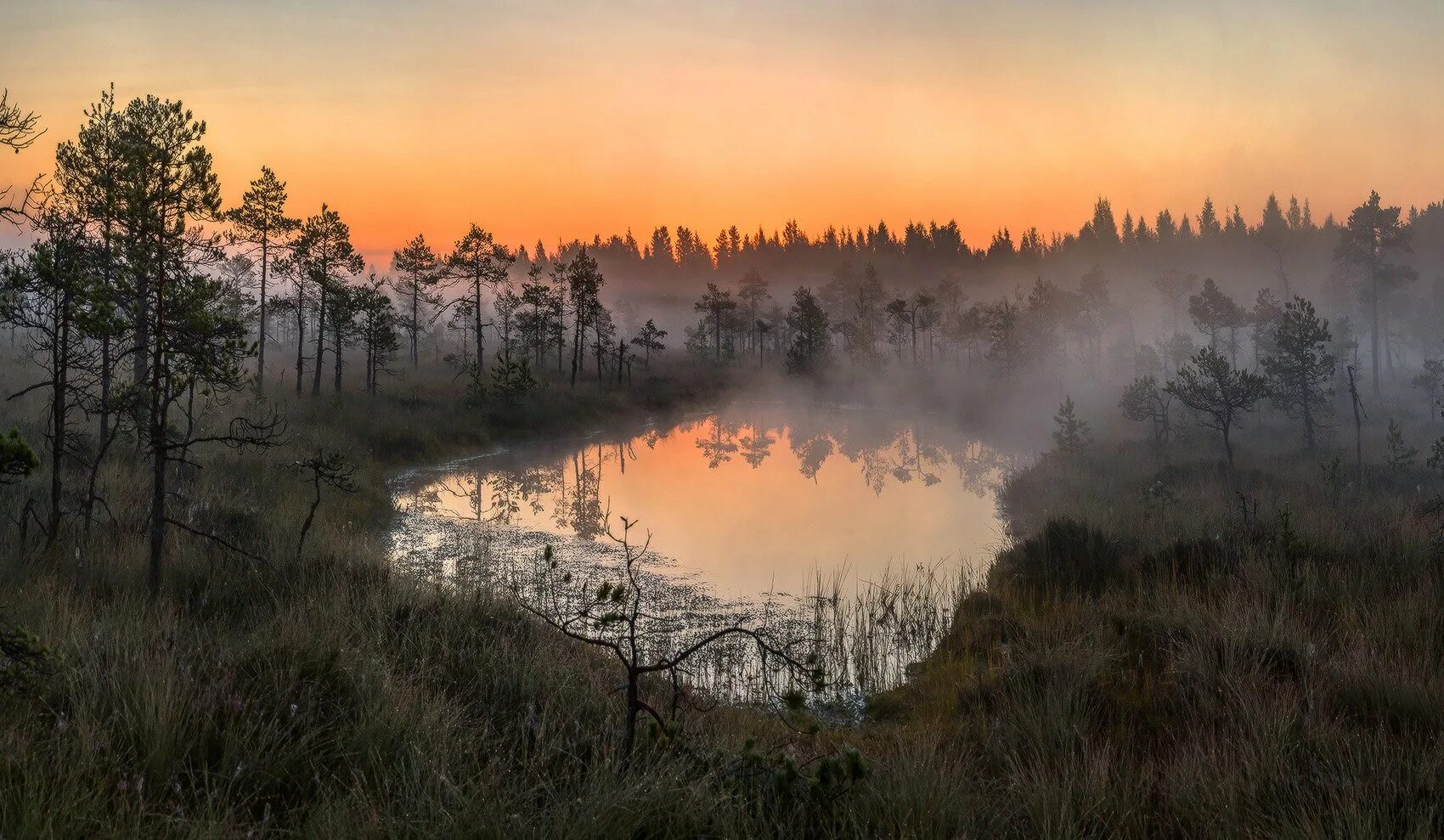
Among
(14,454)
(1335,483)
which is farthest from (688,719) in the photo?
(1335,483)

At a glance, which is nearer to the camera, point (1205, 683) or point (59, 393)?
point (1205, 683)

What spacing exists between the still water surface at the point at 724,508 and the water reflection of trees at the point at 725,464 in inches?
3.8

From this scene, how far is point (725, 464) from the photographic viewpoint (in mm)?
32219

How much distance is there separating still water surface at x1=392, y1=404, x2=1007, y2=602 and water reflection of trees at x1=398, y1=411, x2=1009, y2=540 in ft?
0.32

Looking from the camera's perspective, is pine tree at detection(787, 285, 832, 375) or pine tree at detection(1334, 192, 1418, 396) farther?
pine tree at detection(787, 285, 832, 375)

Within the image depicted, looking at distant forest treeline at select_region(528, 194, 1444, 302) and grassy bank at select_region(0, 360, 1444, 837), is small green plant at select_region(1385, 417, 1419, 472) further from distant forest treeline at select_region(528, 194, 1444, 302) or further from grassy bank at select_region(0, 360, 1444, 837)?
distant forest treeline at select_region(528, 194, 1444, 302)

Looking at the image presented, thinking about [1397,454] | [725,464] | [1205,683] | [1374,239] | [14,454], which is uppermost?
[1374,239]

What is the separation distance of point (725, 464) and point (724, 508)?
1003 centimetres

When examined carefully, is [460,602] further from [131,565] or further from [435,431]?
[435,431]

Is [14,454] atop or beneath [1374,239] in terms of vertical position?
beneath

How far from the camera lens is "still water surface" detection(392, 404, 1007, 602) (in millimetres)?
14992

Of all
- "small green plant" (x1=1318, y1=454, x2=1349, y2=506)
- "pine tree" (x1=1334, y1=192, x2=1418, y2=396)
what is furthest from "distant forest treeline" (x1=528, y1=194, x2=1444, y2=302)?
"small green plant" (x1=1318, y1=454, x2=1349, y2=506)

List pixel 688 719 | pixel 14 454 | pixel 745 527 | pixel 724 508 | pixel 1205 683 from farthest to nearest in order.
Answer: pixel 724 508 < pixel 745 527 < pixel 1205 683 < pixel 688 719 < pixel 14 454

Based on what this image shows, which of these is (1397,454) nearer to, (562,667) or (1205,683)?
(1205,683)
